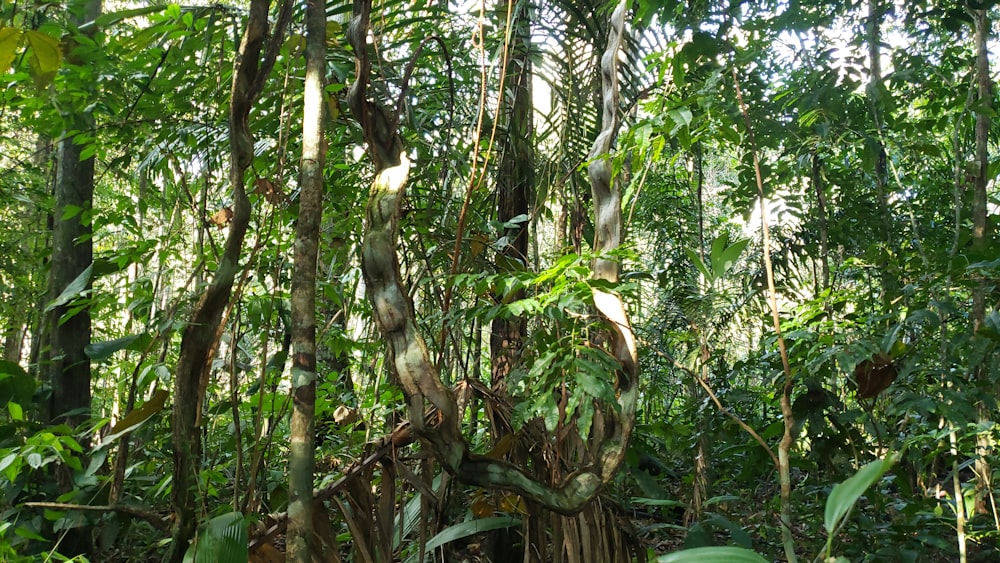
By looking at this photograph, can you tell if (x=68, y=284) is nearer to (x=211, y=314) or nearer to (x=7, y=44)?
(x=211, y=314)

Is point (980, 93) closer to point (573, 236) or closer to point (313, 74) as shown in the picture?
point (573, 236)

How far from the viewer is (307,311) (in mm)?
1440

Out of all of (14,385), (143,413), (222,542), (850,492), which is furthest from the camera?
(14,385)

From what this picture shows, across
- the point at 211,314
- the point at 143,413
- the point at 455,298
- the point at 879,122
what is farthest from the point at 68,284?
the point at 879,122

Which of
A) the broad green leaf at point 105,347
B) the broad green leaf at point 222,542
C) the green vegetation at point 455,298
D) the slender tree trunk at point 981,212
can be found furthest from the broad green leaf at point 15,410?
the slender tree trunk at point 981,212

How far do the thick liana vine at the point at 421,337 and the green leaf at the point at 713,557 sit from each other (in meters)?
0.62

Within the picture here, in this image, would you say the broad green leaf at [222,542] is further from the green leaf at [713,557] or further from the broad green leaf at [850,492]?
the broad green leaf at [850,492]

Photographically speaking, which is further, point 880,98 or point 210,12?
point 210,12

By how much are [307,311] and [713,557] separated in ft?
3.13

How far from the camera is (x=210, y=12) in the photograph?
6.32 feet

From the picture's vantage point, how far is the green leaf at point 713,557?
0.76 metres

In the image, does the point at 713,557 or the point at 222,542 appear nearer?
the point at 713,557

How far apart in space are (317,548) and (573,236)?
1.27 metres

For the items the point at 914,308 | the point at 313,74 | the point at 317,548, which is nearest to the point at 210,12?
the point at 313,74
